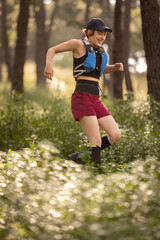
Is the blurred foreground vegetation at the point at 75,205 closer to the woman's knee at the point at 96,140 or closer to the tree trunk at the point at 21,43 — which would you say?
the woman's knee at the point at 96,140

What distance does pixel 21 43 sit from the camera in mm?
13570

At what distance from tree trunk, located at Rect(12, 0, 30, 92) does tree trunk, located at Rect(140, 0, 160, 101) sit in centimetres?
507

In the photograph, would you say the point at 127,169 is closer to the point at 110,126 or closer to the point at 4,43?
the point at 110,126

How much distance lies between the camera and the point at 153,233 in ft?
9.25

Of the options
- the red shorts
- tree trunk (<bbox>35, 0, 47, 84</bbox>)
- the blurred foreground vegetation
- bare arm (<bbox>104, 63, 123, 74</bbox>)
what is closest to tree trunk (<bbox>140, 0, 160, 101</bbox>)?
bare arm (<bbox>104, 63, 123, 74</bbox>)

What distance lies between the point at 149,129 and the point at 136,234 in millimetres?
4868

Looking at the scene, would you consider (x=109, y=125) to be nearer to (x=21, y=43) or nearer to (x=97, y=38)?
(x=97, y=38)

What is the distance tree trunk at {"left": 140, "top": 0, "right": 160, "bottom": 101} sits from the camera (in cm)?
920

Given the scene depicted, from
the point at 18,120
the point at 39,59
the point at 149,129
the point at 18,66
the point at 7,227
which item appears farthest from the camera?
the point at 39,59

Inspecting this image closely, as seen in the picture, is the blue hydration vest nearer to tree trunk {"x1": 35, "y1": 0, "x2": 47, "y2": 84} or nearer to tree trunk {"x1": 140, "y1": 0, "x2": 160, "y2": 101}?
tree trunk {"x1": 140, "y1": 0, "x2": 160, "y2": 101}

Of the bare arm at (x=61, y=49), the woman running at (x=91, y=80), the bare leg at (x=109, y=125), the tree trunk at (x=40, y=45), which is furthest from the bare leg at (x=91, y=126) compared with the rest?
the tree trunk at (x=40, y=45)

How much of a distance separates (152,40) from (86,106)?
14.0 ft

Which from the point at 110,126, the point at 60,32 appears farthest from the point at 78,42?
the point at 60,32

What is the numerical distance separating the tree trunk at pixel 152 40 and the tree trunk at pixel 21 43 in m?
5.07
